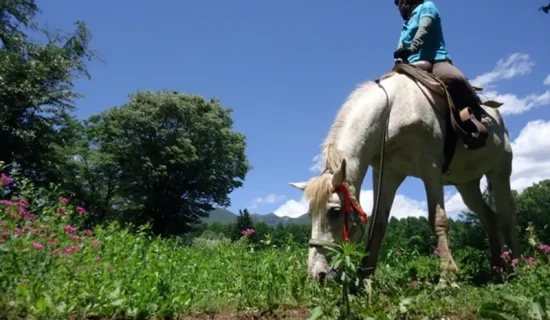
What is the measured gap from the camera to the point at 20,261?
3301 mm

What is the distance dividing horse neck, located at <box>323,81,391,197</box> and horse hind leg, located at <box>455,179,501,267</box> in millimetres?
3108

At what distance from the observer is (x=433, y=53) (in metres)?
5.73

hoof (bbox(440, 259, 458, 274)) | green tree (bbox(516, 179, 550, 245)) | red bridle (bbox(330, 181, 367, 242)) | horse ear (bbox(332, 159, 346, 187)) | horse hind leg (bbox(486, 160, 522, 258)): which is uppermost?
green tree (bbox(516, 179, 550, 245))

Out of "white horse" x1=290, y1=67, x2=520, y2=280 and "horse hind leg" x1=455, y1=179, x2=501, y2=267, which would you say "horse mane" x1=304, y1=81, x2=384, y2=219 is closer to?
"white horse" x1=290, y1=67, x2=520, y2=280

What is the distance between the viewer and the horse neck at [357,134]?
443 centimetres

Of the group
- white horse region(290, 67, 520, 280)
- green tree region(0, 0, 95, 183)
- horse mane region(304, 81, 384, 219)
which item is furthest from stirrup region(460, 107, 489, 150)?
green tree region(0, 0, 95, 183)

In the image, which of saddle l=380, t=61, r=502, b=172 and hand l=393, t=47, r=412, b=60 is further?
hand l=393, t=47, r=412, b=60

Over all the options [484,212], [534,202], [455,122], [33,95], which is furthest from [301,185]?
[534,202]

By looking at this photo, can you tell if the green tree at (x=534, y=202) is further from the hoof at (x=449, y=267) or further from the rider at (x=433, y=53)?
the hoof at (x=449, y=267)

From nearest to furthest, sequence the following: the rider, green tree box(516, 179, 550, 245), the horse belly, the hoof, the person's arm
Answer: the hoof
the rider
the person's arm
the horse belly
green tree box(516, 179, 550, 245)

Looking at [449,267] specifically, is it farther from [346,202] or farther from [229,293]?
[229,293]

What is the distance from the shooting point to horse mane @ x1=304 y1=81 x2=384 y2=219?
13.3ft

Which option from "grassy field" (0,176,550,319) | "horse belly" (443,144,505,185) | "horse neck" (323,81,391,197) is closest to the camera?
"grassy field" (0,176,550,319)

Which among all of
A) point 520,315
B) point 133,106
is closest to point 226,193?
point 133,106
